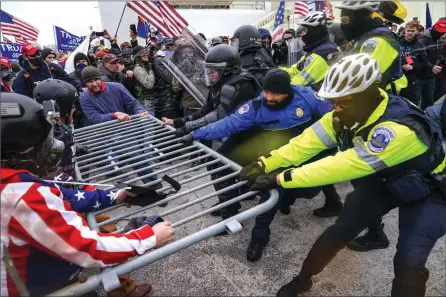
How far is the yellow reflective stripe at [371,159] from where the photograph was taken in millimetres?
1927

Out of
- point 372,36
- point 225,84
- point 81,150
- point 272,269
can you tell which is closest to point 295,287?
point 272,269

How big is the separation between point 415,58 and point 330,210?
4.52 meters

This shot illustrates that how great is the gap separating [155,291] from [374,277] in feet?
6.27

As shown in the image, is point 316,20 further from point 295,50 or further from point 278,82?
point 295,50

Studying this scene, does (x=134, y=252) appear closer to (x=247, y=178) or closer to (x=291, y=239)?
(x=247, y=178)

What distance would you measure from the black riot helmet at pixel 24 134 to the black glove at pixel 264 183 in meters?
1.24

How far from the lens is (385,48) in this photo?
11.1ft

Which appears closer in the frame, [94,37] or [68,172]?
[68,172]

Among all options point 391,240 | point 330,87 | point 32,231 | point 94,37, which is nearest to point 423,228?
point 330,87

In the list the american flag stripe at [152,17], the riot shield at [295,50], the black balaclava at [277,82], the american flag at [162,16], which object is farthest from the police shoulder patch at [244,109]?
the american flag stripe at [152,17]

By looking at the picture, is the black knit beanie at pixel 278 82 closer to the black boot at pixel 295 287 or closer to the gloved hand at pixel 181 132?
the gloved hand at pixel 181 132

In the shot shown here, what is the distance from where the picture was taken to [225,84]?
133 inches

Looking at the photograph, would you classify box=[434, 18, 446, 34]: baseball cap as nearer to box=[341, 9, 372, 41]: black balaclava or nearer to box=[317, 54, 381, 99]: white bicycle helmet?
box=[341, 9, 372, 41]: black balaclava

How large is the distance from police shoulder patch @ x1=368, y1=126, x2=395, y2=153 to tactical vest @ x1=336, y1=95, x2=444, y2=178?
94 millimetres
